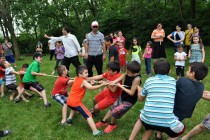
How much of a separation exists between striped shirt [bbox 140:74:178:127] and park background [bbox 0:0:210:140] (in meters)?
1.22

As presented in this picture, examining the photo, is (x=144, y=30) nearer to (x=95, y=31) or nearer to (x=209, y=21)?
(x=209, y=21)

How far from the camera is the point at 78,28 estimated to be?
28094 millimetres

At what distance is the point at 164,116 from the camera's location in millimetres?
3613

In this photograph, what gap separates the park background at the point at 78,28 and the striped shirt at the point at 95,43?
125 centimetres

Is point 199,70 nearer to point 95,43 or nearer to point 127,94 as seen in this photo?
point 127,94

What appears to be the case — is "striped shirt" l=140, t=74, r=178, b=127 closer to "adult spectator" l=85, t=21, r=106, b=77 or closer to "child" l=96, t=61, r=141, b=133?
"child" l=96, t=61, r=141, b=133

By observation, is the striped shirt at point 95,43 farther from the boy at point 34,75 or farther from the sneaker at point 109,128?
the sneaker at point 109,128

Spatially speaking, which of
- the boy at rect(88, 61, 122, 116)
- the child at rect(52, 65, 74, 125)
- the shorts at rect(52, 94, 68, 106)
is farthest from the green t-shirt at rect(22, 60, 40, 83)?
the boy at rect(88, 61, 122, 116)

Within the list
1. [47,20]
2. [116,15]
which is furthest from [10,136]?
[47,20]

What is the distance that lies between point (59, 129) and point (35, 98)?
247 centimetres

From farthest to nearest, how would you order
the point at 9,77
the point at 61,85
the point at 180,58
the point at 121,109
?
the point at 180,58 → the point at 9,77 → the point at 61,85 → the point at 121,109

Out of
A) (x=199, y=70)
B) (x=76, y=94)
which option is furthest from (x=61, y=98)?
(x=199, y=70)

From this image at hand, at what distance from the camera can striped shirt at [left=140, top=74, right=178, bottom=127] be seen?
3615 mm

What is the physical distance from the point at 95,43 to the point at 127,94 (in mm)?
3529
